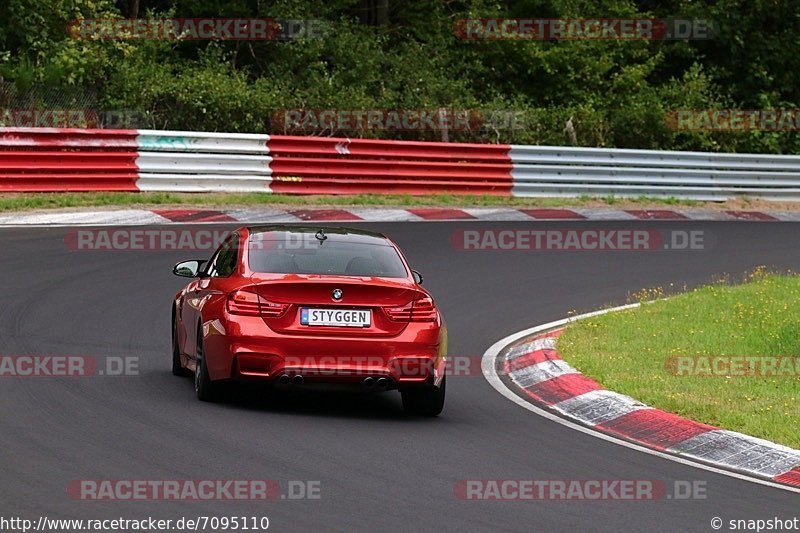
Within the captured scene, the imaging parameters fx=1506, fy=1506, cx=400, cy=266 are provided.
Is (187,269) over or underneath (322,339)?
over

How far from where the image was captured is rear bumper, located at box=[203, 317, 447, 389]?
1045 cm

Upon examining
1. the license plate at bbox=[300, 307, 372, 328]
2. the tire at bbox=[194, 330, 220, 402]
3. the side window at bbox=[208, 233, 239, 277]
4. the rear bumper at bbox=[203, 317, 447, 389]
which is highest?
the side window at bbox=[208, 233, 239, 277]

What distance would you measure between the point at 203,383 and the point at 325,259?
127cm

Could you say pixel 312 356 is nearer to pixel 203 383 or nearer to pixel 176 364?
pixel 203 383

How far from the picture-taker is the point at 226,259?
38.1 feet

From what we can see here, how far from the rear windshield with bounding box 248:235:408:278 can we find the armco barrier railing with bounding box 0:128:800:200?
40.8ft

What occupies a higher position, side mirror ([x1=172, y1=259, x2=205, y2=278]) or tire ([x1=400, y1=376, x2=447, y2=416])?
side mirror ([x1=172, y1=259, x2=205, y2=278])

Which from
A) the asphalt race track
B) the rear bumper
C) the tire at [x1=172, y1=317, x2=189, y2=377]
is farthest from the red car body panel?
the tire at [x1=172, y1=317, x2=189, y2=377]

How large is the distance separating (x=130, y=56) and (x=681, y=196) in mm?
Answer: 11054

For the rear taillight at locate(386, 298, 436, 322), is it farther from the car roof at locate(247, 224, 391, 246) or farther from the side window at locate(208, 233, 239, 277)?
the side window at locate(208, 233, 239, 277)

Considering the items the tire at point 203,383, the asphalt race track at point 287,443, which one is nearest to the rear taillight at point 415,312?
the asphalt race track at point 287,443

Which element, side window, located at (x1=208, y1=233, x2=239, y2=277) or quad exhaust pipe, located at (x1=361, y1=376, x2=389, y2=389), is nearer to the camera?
quad exhaust pipe, located at (x1=361, y1=376, x2=389, y2=389)

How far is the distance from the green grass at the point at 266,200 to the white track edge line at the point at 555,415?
27.6 ft

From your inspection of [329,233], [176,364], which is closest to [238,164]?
[176,364]
